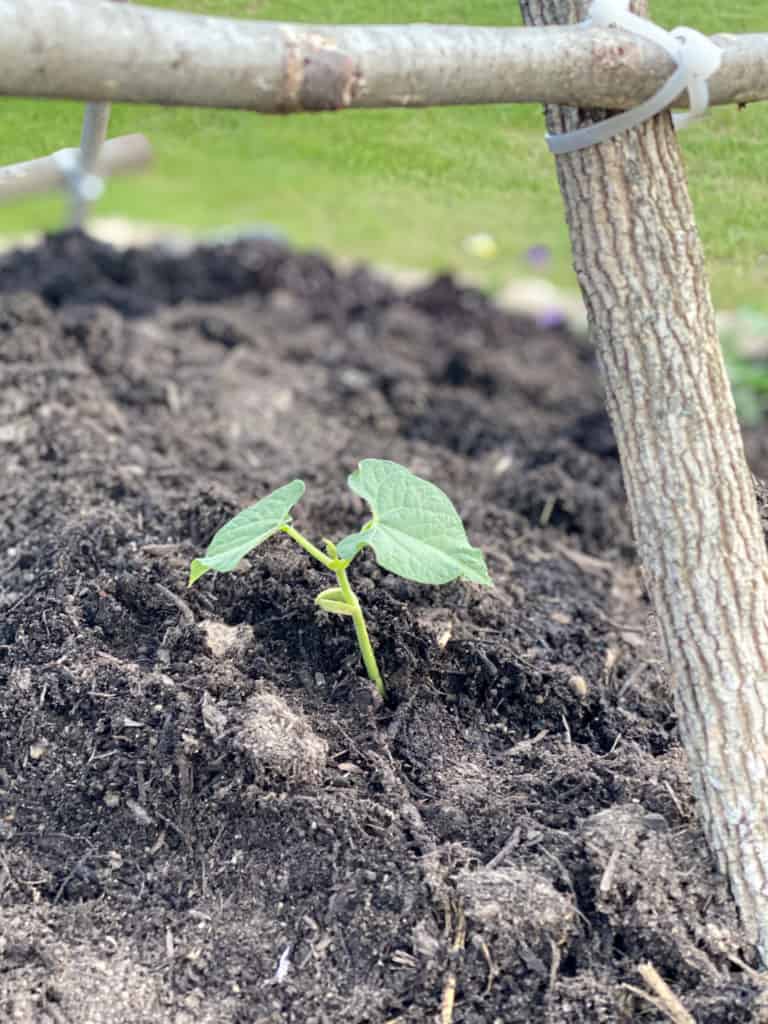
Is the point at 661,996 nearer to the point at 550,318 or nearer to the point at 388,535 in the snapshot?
the point at 388,535

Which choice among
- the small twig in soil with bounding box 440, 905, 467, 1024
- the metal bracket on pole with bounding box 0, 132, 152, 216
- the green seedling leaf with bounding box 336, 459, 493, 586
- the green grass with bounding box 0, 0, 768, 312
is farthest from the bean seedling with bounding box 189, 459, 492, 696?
the metal bracket on pole with bounding box 0, 132, 152, 216

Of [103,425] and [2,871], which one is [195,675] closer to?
[2,871]

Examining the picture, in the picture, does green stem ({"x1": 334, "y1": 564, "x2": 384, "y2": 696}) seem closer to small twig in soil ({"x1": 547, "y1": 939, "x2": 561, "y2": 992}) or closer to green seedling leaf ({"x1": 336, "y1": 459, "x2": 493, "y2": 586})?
green seedling leaf ({"x1": 336, "y1": 459, "x2": 493, "y2": 586})

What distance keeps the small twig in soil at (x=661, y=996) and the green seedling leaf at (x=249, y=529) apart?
0.69 meters

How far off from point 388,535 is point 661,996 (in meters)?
0.64

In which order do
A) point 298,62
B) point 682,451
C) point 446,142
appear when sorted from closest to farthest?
point 298,62 < point 682,451 < point 446,142

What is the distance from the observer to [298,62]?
105 cm

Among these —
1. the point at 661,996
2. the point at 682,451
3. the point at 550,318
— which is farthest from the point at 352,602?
the point at 550,318

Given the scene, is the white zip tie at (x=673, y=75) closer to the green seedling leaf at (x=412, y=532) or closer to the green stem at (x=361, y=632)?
the green seedling leaf at (x=412, y=532)

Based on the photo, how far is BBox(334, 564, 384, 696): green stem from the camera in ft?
4.75

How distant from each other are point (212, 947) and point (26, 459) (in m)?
1.27

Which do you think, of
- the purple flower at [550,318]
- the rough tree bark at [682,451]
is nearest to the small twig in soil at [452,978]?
the rough tree bark at [682,451]

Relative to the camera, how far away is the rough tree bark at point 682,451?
134 centimetres

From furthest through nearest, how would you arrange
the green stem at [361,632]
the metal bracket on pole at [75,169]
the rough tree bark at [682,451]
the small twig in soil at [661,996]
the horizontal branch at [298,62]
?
the metal bracket on pole at [75,169] < the green stem at [361,632] < the rough tree bark at [682,451] < the small twig in soil at [661,996] < the horizontal branch at [298,62]
